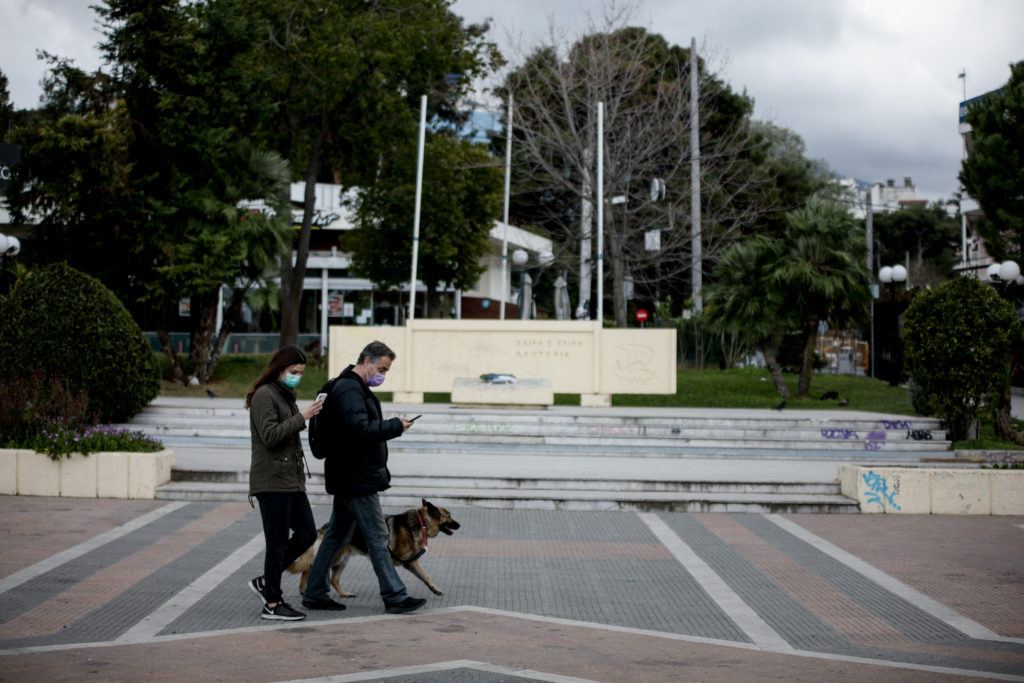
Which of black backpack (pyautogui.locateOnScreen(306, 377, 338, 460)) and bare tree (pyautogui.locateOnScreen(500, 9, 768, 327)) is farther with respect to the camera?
bare tree (pyautogui.locateOnScreen(500, 9, 768, 327))

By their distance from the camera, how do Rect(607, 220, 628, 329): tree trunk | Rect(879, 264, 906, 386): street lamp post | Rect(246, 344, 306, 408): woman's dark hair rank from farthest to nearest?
1. Rect(607, 220, 628, 329): tree trunk
2. Rect(879, 264, 906, 386): street lamp post
3. Rect(246, 344, 306, 408): woman's dark hair

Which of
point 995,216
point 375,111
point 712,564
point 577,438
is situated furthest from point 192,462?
point 375,111

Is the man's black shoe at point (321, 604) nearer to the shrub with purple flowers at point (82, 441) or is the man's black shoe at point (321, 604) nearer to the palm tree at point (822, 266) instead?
the shrub with purple flowers at point (82, 441)

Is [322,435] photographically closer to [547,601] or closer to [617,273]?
[547,601]

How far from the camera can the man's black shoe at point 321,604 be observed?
709cm

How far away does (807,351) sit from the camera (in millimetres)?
22625

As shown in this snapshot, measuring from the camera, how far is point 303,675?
5.42 m

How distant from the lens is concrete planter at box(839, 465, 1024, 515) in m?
11.7

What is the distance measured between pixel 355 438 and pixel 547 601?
2.10 m

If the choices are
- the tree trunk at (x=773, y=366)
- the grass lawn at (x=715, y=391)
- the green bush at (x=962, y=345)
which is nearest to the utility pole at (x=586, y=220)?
the grass lawn at (x=715, y=391)

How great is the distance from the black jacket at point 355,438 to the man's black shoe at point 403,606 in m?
0.81

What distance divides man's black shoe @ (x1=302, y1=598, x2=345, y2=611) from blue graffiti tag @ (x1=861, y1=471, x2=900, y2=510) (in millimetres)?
6987

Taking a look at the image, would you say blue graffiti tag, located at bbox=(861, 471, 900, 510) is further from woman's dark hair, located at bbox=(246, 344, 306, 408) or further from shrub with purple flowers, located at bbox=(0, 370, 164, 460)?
shrub with purple flowers, located at bbox=(0, 370, 164, 460)

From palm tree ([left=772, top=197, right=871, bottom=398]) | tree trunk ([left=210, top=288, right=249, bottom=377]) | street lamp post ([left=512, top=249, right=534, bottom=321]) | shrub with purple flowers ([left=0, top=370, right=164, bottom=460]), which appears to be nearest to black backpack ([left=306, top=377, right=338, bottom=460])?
shrub with purple flowers ([left=0, top=370, right=164, bottom=460])
